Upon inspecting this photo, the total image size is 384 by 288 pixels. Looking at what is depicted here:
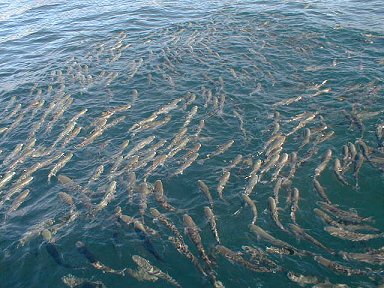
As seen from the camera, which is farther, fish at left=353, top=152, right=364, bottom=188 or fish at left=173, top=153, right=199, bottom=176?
fish at left=173, top=153, right=199, bottom=176

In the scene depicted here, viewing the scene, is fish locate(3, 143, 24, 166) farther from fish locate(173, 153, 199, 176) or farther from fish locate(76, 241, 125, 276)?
fish locate(173, 153, 199, 176)

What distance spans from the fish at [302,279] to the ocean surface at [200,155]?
3 centimetres

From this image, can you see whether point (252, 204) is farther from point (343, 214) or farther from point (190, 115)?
point (190, 115)

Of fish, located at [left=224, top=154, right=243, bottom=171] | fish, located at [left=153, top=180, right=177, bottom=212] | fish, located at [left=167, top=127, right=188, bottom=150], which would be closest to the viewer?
fish, located at [left=153, top=180, right=177, bottom=212]

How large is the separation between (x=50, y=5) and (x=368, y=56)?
35675mm

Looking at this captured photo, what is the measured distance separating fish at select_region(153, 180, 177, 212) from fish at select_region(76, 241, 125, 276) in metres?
2.98

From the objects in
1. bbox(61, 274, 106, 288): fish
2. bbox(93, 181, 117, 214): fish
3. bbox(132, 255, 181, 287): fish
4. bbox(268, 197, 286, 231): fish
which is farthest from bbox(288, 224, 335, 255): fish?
bbox(93, 181, 117, 214): fish

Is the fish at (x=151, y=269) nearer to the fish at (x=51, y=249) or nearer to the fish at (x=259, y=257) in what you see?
the fish at (x=51, y=249)

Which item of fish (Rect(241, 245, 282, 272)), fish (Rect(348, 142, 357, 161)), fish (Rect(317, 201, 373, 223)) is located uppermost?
fish (Rect(348, 142, 357, 161))

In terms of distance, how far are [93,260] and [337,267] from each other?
7.59 m

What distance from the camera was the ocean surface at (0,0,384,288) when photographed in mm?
12211

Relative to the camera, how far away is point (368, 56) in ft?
75.9

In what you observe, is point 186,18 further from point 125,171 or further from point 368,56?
point 125,171

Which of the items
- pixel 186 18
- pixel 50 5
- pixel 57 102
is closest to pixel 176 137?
pixel 57 102
